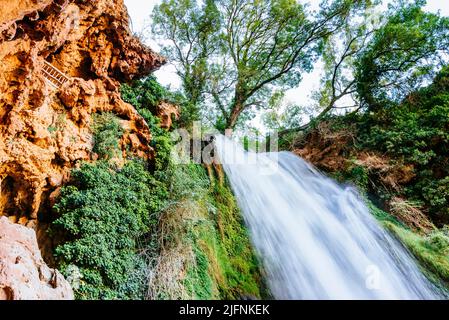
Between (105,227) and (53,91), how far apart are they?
12.0 feet

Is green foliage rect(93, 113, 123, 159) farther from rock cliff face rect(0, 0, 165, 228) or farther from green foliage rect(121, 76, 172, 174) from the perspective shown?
green foliage rect(121, 76, 172, 174)

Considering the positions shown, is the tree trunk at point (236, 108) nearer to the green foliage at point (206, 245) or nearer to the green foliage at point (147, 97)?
the green foliage at point (147, 97)

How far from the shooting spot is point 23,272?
11.4ft

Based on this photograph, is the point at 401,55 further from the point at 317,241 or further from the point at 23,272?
the point at 23,272

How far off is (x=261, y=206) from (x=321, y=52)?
455 inches

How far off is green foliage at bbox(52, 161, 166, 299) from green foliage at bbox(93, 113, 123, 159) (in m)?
0.37

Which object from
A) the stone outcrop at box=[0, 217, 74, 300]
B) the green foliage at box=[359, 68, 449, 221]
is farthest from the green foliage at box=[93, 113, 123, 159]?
the green foliage at box=[359, 68, 449, 221]

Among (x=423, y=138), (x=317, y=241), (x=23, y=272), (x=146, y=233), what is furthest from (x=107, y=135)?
(x=423, y=138)

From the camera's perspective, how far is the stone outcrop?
10.5 ft

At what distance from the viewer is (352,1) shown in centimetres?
1478

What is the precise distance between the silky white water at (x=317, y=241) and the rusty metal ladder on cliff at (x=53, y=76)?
17.3 feet

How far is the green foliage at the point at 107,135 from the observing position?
257 inches

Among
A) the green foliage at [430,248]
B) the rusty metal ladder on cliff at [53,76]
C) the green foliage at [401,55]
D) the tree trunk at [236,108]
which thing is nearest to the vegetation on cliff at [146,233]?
the rusty metal ladder on cliff at [53,76]

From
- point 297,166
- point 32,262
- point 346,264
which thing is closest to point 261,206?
point 346,264
